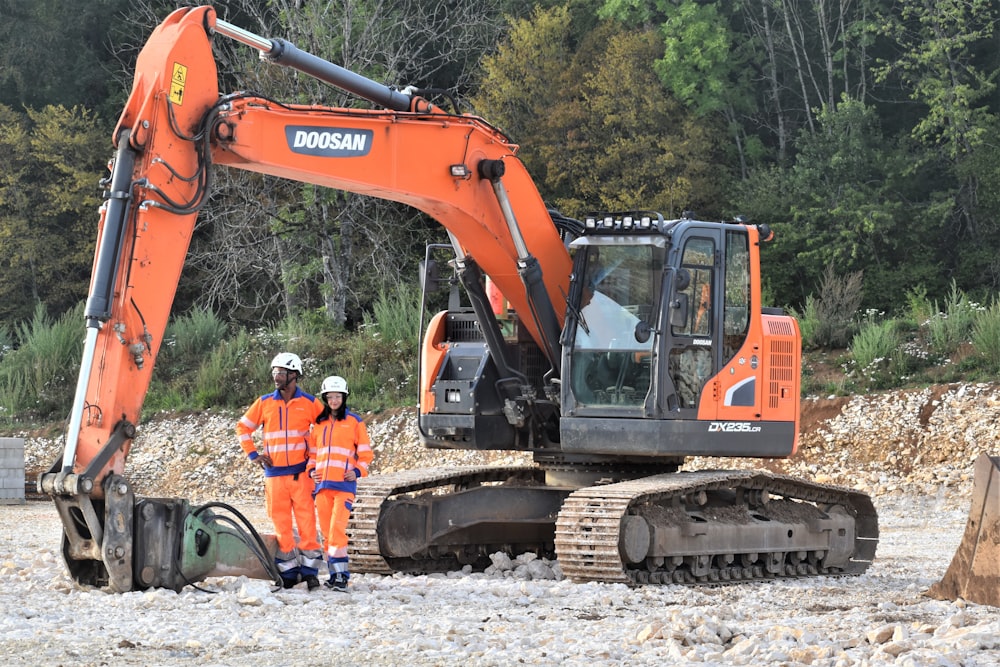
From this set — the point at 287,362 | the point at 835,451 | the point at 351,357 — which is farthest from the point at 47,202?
the point at 287,362

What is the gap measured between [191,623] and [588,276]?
4396 mm

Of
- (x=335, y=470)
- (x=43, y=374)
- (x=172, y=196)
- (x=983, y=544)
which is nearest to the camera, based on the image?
(x=172, y=196)

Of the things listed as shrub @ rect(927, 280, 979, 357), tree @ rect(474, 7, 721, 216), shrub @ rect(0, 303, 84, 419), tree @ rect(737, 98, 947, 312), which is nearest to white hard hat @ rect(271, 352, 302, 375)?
shrub @ rect(927, 280, 979, 357)

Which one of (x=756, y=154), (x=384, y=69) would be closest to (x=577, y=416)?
(x=384, y=69)

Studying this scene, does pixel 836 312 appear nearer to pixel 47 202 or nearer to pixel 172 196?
pixel 172 196

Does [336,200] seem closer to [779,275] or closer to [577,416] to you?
[779,275]

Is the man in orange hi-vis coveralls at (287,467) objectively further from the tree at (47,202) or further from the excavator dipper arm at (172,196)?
the tree at (47,202)

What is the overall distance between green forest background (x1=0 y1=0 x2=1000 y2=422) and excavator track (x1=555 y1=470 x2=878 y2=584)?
9.26 metres

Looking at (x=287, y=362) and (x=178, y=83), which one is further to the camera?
(x=287, y=362)

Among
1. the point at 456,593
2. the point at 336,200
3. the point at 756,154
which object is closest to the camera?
the point at 456,593

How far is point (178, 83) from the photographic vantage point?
922 cm

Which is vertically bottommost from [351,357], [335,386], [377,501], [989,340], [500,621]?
[500,621]

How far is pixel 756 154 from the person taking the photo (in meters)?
32.3

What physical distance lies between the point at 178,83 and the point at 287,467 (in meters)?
2.70
